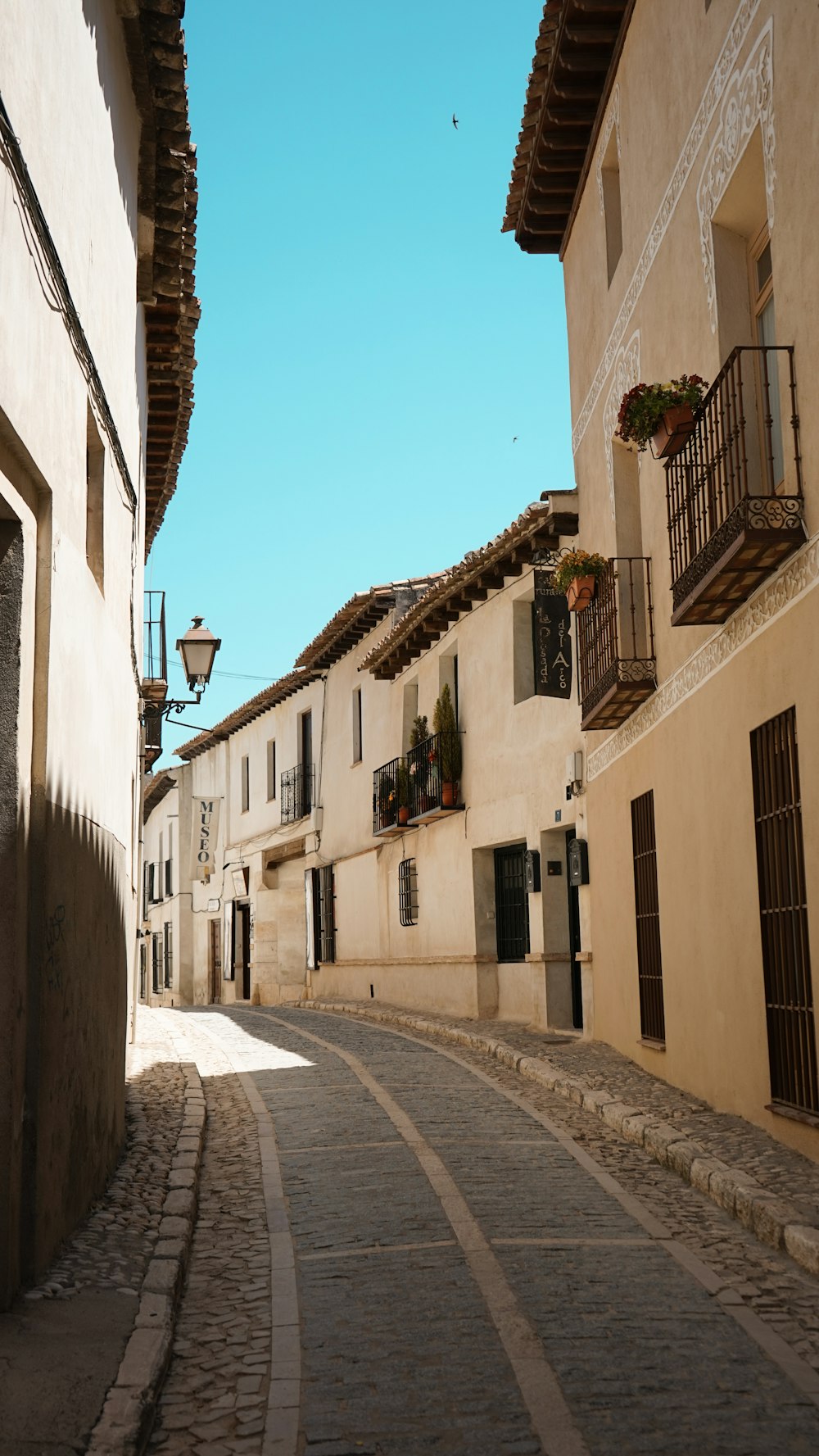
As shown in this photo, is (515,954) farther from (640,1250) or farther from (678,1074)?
(640,1250)

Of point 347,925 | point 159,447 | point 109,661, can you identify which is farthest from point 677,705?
point 347,925

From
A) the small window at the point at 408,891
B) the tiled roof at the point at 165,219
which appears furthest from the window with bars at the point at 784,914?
the small window at the point at 408,891

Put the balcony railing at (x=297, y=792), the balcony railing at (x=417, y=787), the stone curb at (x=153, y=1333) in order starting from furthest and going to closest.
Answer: the balcony railing at (x=297, y=792) → the balcony railing at (x=417, y=787) → the stone curb at (x=153, y=1333)

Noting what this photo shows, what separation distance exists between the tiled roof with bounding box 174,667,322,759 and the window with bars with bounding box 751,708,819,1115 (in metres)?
22.0

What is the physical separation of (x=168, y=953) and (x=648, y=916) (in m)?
32.1

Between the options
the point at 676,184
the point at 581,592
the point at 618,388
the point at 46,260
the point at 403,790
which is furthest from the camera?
the point at 403,790

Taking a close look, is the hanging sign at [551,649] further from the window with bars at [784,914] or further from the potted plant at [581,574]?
the window with bars at [784,914]

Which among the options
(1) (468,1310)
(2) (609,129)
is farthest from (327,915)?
(1) (468,1310)

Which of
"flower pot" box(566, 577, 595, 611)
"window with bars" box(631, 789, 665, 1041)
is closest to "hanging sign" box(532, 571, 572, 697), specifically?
"flower pot" box(566, 577, 595, 611)

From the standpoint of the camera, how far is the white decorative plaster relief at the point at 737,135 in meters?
8.90

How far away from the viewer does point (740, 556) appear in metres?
8.58

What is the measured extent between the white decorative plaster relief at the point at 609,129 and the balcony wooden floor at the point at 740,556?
6089 mm

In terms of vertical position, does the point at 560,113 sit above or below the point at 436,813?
above

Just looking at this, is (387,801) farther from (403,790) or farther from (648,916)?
(648,916)
